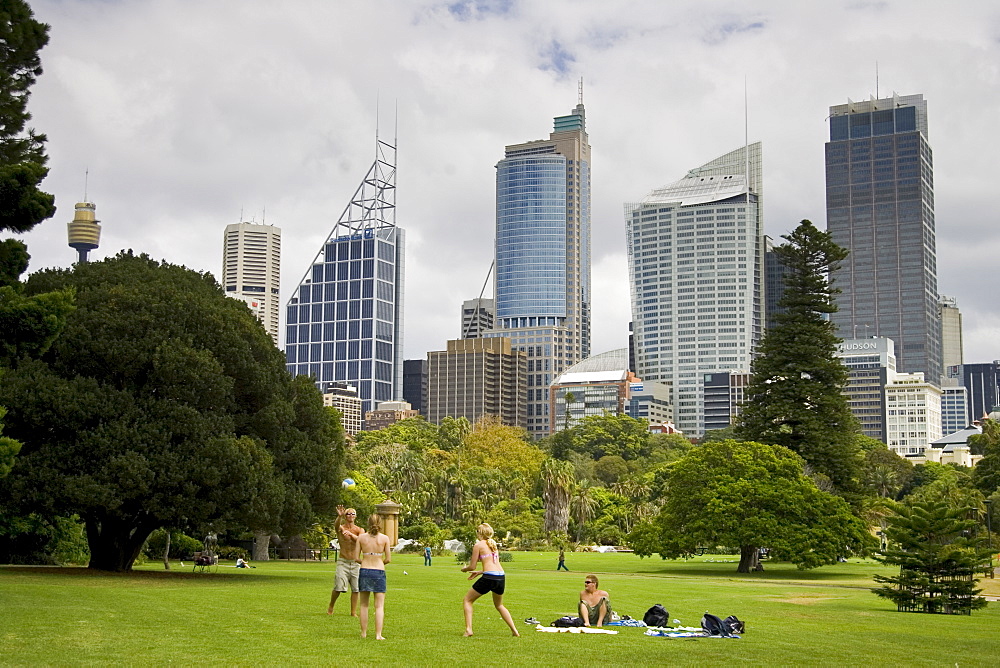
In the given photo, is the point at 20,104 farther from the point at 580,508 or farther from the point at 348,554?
the point at 580,508

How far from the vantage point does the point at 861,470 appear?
188 ft

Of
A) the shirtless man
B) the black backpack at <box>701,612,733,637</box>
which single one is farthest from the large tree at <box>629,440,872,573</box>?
the shirtless man

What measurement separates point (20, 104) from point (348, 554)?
36.7ft

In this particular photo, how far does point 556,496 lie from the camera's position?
262 feet

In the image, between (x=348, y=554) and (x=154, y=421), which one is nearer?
(x=348, y=554)

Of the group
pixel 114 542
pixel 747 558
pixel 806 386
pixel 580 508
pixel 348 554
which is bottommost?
pixel 747 558

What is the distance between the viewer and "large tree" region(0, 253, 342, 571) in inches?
1042

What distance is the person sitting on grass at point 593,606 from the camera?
1720cm

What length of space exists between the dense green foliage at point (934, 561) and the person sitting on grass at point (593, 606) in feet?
29.8

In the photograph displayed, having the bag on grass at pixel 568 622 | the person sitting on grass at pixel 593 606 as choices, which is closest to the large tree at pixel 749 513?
the person sitting on grass at pixel 593 606

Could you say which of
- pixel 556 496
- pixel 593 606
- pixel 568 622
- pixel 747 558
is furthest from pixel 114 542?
pixel 556 496

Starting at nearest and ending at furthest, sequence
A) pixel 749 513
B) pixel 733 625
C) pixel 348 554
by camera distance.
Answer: pixel 733 625 < pixel 348 554 < pixel 749 513

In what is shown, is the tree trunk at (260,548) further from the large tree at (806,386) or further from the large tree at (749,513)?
the large tree at (806,386)

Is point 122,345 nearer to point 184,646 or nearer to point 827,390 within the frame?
point 184,646
